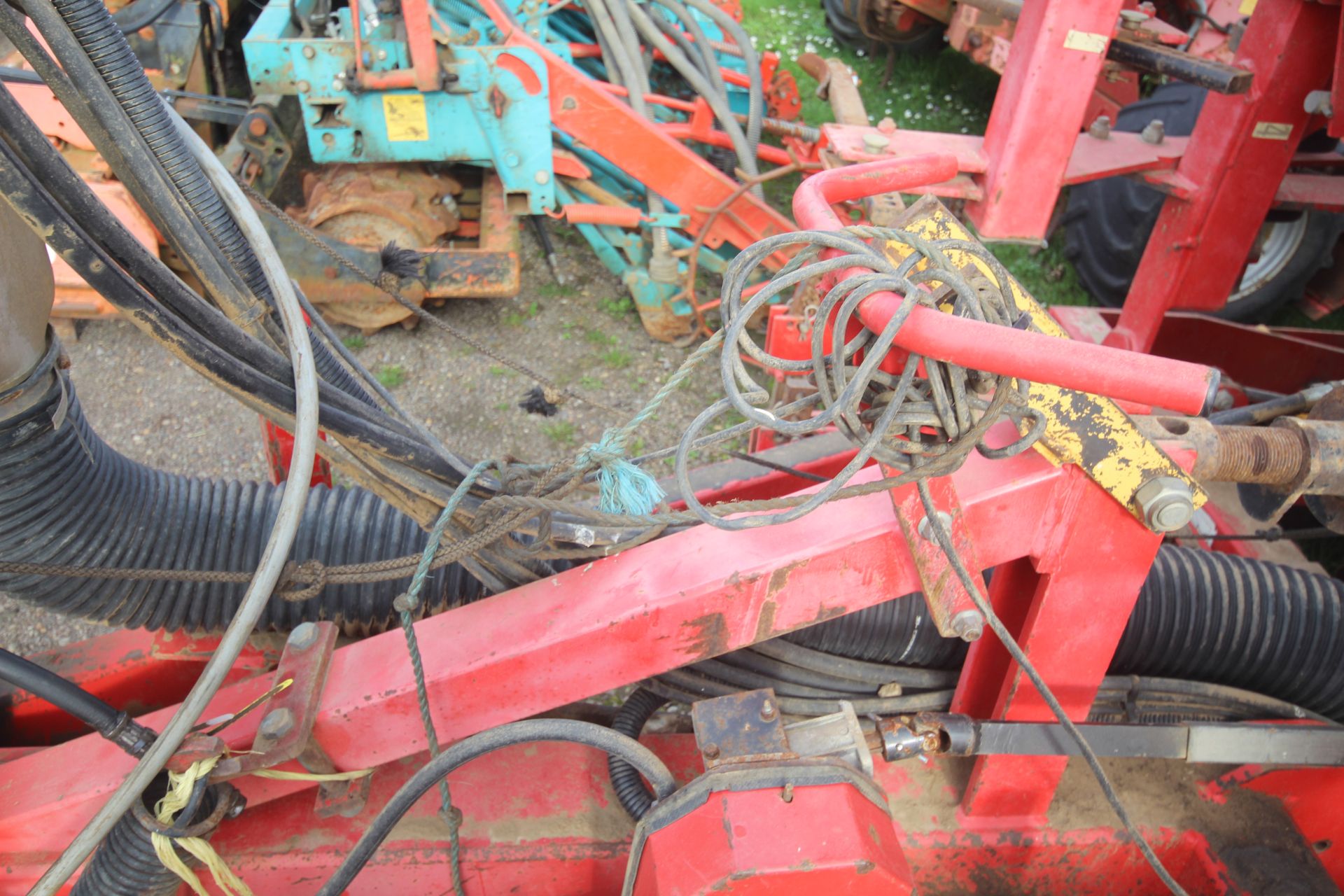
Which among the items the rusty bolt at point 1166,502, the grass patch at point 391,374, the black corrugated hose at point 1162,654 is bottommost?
the grass patch at point 391,374

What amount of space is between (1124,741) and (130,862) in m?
1.63

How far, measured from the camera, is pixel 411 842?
1601 mm

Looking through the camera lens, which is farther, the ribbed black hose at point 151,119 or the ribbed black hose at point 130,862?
the ribbed black hose at point 130,862

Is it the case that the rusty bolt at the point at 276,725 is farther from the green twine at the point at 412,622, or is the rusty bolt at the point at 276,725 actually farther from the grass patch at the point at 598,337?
the grass patch at the point at 598,337

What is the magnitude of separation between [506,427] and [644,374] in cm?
66

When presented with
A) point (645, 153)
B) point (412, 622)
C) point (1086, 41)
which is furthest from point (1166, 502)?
point (645, 153)

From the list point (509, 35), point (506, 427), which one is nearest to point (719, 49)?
point (509, 35)

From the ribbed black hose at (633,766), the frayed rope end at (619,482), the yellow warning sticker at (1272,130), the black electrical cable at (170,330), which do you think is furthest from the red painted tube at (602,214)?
the frayed rope end at (619,482)

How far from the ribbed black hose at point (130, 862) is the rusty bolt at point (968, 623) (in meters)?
1.18

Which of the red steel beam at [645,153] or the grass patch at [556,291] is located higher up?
the red steel beam at [645,153]

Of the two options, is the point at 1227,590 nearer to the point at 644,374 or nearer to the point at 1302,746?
the point at 1302,746

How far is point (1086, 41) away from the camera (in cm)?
251

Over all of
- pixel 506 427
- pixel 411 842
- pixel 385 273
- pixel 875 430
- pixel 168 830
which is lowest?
pixel 506 427

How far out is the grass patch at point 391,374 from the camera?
3.66 m
